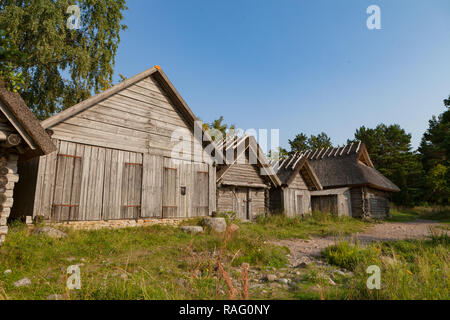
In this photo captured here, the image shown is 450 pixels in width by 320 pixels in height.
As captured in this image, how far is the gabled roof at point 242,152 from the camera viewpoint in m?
15.1

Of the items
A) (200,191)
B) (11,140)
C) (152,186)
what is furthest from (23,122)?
(200,191)

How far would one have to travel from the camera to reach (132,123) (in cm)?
1086

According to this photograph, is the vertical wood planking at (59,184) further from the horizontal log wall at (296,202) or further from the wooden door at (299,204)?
the wooden door at (299,204)

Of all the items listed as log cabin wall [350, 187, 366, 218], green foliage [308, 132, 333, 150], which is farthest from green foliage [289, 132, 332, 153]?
log cabin wall [350, 187, 366, 218]

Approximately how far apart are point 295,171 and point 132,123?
12.0m

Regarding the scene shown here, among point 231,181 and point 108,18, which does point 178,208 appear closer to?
point 231,181

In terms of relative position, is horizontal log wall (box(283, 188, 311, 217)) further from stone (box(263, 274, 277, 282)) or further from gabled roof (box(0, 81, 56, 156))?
gabled roof (box(0, 81, 56, 156))

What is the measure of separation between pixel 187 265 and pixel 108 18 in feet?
62.9

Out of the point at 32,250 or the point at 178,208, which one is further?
the point at 178,208

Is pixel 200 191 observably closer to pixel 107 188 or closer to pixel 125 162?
pixel 125 162

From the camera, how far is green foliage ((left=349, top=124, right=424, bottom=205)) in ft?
127
